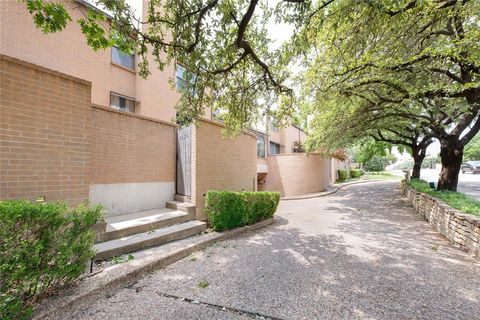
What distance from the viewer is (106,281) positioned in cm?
312

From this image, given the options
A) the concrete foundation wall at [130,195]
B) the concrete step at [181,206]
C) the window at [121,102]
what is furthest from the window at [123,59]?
the concrete step at [181,206]

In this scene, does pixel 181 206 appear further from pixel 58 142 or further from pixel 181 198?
pixel 58 142

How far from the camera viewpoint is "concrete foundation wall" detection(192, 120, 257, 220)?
6879 mm

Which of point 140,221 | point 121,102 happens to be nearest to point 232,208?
point 140,221

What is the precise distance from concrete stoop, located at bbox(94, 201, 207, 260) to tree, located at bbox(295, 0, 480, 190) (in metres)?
5.29

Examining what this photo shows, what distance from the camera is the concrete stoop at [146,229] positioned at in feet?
14.5

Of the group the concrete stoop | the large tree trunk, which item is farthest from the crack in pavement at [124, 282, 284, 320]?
the large tree trunk

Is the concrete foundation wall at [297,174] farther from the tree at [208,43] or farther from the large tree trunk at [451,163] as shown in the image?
the tree at [208,43]

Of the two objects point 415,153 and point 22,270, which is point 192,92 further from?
point 415,153

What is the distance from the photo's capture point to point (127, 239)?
476 cm

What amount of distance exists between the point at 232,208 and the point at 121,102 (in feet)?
24.4

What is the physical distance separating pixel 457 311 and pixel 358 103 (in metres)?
7.56

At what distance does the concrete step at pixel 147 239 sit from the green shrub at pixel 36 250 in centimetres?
59

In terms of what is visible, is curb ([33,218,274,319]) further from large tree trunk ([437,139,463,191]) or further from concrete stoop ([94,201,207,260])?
large tree trunk ([437,139,463,191])
